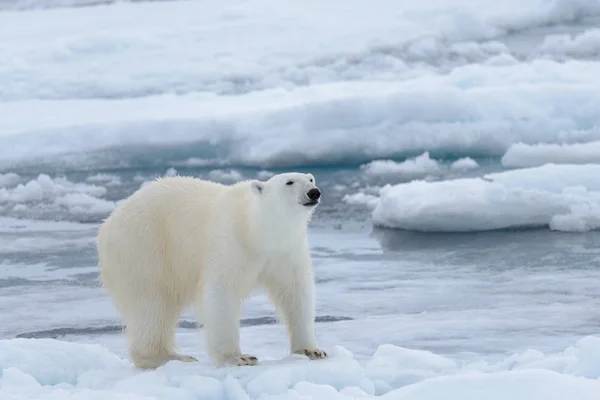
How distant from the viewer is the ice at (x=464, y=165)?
363 inches

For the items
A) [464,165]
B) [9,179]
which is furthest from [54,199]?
[464,165]

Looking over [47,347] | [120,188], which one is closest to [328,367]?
[47,347]

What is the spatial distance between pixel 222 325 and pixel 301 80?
8.44 metres

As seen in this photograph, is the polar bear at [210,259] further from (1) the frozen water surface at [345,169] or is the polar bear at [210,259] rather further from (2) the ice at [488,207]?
(2) the ice at [488,207]

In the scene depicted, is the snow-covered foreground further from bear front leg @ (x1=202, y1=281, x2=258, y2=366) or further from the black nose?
the black nose

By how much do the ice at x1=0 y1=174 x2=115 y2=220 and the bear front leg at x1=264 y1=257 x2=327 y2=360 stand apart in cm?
478

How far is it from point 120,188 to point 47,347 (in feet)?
17.5

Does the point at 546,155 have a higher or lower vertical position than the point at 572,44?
lower

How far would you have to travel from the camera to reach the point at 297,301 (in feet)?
12.2

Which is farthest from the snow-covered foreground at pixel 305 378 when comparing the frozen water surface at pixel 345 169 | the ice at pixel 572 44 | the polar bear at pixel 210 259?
the ice at pixel 572 44

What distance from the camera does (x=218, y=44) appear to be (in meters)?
13.3

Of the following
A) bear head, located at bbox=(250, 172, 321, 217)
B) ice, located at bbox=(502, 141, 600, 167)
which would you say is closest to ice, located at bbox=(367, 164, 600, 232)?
ice, located at bbox=(502, 141, 600, 167)

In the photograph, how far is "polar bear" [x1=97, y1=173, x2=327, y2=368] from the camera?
3.57 m

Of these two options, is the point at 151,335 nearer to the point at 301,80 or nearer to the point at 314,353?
the point at 314,353
